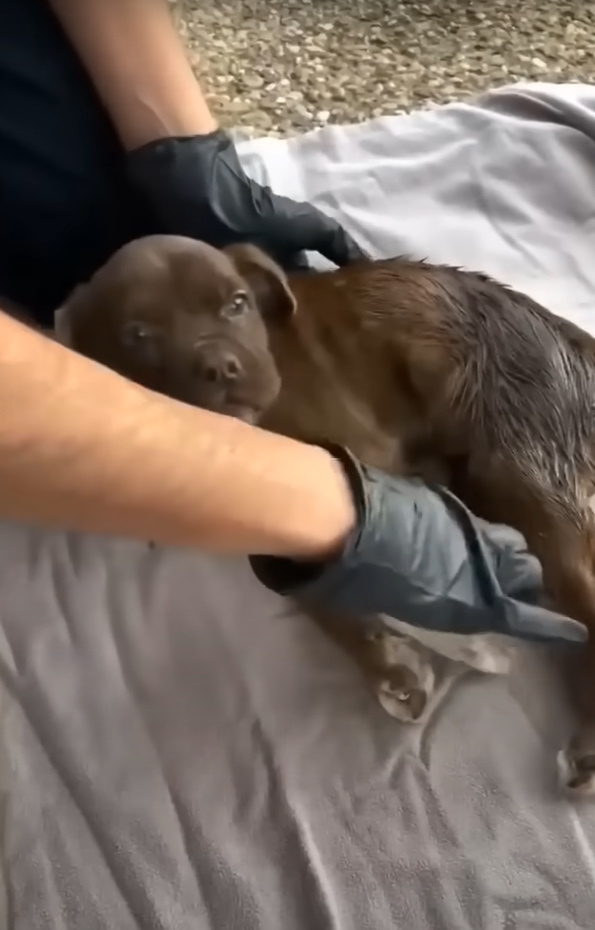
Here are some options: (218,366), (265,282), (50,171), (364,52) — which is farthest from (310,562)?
(364,52)

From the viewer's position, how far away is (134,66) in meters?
1.36

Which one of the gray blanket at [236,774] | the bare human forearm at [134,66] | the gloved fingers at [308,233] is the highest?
the bare human forearm at [134,66]

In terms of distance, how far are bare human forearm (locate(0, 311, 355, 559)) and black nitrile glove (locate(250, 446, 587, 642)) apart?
3cm

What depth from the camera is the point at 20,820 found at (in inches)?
45.8

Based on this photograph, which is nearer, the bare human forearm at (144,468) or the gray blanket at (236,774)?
the bare human forearm at (144,468)

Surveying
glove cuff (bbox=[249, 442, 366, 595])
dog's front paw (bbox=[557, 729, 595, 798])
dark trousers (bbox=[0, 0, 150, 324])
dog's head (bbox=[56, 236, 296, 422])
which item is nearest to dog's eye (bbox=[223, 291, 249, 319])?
dog's head (bbox=[56, 236, 296, 422])

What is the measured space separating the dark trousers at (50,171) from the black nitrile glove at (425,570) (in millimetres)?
520

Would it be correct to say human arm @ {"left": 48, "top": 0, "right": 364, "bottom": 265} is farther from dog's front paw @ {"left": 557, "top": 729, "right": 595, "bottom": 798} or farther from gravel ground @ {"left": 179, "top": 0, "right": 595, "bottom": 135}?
dog's front paw @ {"left": 557, "top": 729, "right": 595, "bottom": 798}

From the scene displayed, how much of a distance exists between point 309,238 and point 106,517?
0.62 m

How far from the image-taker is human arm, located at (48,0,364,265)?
1.32 meters

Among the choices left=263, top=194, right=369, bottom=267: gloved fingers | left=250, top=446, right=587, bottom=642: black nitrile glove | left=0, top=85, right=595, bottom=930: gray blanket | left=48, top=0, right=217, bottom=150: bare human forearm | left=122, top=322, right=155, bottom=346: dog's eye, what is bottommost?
left=0, top=85, right=595, bottom=930: gray blanket

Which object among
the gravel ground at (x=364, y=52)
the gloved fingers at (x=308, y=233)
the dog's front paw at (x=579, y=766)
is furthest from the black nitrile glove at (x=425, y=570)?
the gravel ground at (x=364, y=52)

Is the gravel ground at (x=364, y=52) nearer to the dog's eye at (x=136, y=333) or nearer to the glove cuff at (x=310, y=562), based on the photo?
the dog's eye at (x=136, y=333)

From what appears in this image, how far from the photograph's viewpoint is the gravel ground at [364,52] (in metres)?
1.85
